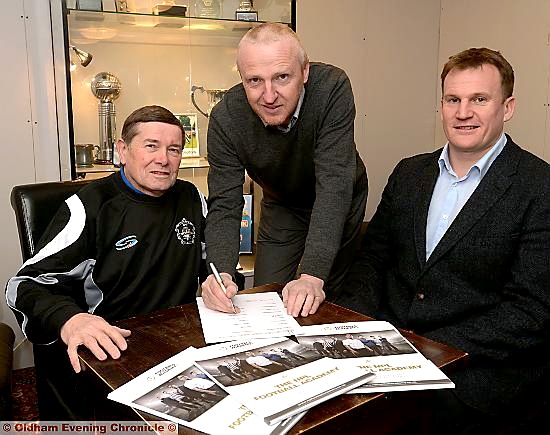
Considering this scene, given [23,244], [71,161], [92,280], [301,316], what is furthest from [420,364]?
[71,161]

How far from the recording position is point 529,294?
1.52m

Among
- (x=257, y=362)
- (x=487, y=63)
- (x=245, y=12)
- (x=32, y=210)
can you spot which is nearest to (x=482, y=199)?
(x=487, y=63)

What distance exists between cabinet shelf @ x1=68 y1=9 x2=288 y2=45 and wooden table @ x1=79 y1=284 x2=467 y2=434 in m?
1.76

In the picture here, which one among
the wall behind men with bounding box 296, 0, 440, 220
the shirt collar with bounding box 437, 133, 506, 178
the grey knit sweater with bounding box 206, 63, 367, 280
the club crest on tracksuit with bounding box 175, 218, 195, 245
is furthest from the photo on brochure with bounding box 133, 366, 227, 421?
the wall behind men with bounding box 296, 0, 440, 220

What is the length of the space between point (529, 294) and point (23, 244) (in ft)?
4.66

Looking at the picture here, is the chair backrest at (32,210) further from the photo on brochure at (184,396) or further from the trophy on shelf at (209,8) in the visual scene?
the trophy on shelf at (209,8)

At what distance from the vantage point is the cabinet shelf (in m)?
2.67

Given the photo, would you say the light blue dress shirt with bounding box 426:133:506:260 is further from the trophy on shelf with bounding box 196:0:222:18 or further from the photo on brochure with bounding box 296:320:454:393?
the trophy on shelf with bounding box 196:0:222:18

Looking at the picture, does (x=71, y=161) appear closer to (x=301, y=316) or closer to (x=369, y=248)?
(x=369, y=248)

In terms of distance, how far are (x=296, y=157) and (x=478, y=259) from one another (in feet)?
2.21

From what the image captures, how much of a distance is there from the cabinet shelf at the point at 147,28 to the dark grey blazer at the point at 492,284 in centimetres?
166

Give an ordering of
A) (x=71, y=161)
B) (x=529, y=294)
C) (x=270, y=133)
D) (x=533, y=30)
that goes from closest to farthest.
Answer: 1. (x=529, y=294)
2. (x=270, y=133)
3. (x=71, y=161)
4. (x=533, y=30)

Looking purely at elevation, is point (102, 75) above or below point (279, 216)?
above

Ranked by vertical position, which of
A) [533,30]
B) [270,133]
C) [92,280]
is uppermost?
[533,30]
